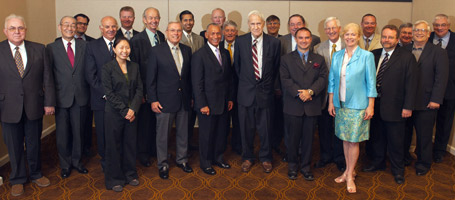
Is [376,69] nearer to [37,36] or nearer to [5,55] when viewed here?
[5,55]

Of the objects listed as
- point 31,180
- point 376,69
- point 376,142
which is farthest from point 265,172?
point 31,180

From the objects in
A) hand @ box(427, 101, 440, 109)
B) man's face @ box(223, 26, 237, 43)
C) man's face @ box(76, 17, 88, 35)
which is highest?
man's face @ box(76, 17, 88, 35)

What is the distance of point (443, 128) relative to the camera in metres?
4.89

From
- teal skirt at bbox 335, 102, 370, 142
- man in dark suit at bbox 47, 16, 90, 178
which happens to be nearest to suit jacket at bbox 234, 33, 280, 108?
teal skirt at bbox 335, 102, 370, 142

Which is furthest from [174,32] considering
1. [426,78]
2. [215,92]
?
[426,78]

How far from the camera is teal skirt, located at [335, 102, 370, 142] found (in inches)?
151

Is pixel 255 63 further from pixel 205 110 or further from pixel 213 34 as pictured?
pixel 205 110

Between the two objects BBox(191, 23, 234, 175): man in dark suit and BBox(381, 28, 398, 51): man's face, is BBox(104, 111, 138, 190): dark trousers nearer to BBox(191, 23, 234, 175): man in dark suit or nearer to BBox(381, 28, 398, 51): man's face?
BBox(191, 23, 234, 175): man in dark suit

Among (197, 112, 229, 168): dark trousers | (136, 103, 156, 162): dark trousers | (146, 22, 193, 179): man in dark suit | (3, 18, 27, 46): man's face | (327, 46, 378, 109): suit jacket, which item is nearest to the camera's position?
(3, 18, 27, 46): man's face

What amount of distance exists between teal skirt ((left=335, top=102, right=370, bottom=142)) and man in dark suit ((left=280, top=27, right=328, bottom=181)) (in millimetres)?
255

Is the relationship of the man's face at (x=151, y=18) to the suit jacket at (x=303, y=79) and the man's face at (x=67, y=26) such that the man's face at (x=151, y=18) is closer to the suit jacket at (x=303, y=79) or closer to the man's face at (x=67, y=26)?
the man's face at (x=67, y=26)

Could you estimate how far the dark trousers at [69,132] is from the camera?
4188 mm

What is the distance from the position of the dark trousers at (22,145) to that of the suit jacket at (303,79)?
99.8 inches

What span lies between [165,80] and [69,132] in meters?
1.24
